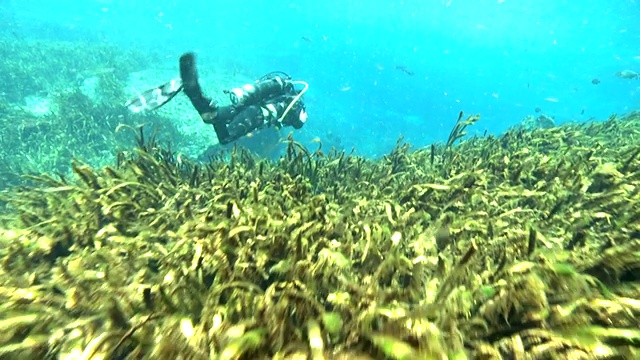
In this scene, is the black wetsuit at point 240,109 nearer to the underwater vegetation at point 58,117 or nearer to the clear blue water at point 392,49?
the underwater vegetation at point 58,117

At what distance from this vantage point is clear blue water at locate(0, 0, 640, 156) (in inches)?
1587

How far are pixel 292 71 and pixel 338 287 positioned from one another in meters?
48.1

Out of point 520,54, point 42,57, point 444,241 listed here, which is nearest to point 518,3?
point 520,54

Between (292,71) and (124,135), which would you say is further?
(292,71)

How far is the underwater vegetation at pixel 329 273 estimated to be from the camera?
183cm

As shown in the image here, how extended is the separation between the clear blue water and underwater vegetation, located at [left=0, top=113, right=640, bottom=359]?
12495mm

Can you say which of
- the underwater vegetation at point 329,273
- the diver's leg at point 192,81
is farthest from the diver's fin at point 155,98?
the underwater vegetation at point 329,273

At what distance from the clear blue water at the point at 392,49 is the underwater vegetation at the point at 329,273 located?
12.5 metres

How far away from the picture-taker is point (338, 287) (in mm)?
2395

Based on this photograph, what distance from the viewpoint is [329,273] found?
2479mm

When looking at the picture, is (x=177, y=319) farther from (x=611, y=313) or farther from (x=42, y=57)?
(x=42, y=57)

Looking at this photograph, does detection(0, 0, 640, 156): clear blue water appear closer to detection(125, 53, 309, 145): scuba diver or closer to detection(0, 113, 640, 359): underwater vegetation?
detection(125, 53, 309, 145): scuba diver

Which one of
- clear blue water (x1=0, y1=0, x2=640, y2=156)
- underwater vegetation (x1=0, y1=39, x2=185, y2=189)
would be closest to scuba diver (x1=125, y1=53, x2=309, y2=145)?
underwater vegetation (x1=0, y1=39, x2=185, y2=189)

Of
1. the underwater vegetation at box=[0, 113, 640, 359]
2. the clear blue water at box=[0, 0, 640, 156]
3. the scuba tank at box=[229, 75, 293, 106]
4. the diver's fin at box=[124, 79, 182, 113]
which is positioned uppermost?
the clear blue water at box=[0, 0, 640, 156]
